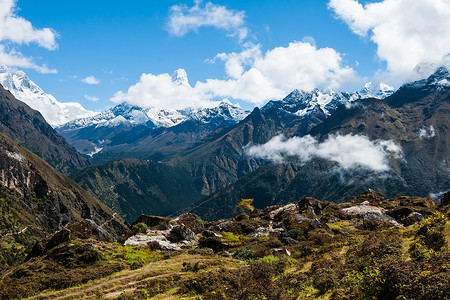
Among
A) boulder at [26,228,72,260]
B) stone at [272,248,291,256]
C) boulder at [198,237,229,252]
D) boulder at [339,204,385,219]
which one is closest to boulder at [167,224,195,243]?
boulder at [198,237,229,252]

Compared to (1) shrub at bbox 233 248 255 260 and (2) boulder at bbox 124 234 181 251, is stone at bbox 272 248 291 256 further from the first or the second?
(2) boulder at bbox 124 234 181 251

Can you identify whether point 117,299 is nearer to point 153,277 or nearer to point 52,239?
point 153,277

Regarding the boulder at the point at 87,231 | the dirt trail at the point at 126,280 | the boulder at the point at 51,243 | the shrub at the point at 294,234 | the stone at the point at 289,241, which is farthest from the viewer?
the shrub at the point at 294,234

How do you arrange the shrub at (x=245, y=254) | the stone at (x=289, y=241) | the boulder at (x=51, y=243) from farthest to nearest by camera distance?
the stone at (x=289, y=241) → the shrub at (x=245, y=254) → the boulder at (x=51, y=243)

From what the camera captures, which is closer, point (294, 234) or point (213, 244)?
point (213, 244)

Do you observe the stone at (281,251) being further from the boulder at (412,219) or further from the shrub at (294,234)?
the boulder at (412,219)

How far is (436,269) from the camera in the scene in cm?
1434

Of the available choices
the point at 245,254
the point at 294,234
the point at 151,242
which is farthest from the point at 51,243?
the point at 294,234

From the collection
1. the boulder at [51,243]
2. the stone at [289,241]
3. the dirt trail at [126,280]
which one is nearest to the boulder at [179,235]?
the stone at [289,241]

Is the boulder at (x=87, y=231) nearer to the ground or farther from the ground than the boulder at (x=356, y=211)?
farther from the ground

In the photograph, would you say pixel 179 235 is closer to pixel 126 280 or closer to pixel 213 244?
pixel 213 244

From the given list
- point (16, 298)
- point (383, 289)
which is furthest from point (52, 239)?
point (383, 289)

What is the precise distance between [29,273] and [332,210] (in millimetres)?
57129

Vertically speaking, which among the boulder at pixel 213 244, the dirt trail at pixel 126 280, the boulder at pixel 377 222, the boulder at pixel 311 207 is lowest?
the boulder at pixel 213 244
